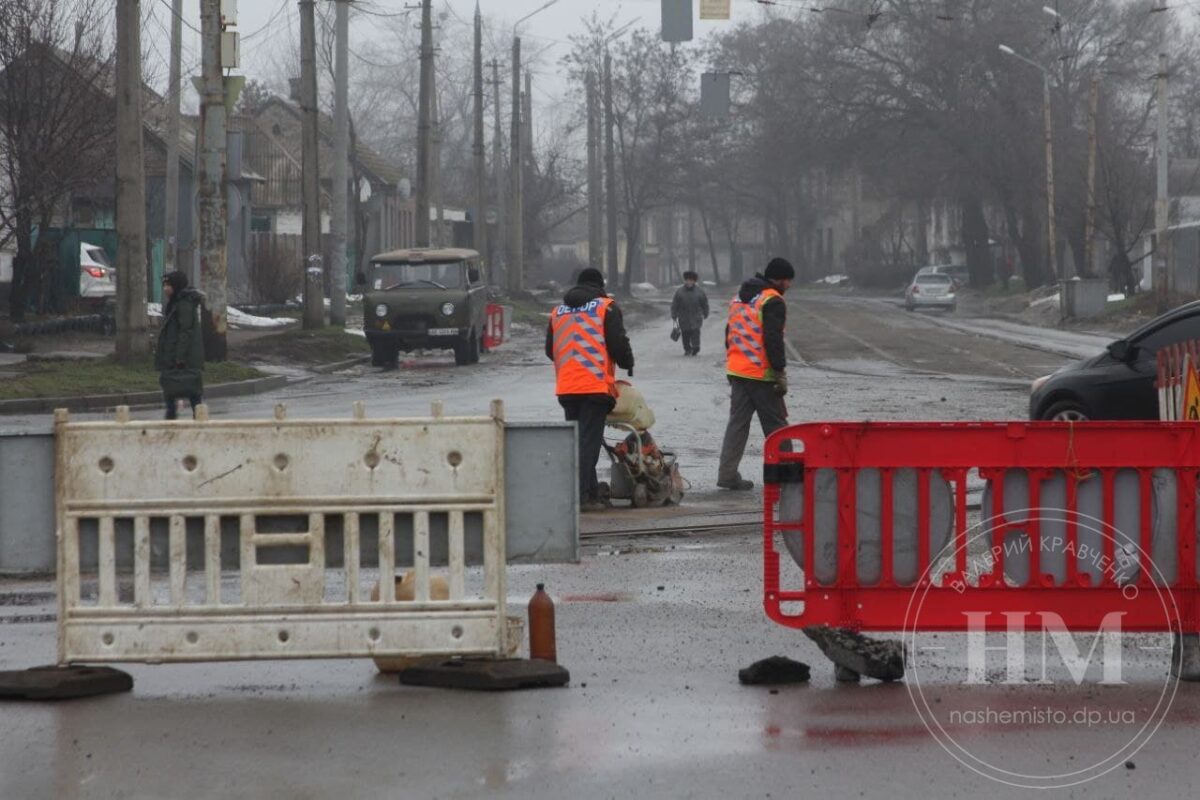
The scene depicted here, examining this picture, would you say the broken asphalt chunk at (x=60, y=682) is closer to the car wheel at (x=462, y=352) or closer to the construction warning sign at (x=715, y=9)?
the car wheel at (x=462, y=352)

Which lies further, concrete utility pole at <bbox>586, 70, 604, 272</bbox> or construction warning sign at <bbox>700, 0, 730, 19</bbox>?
concrete utility pole at <bbox>586, 70, 604, 272</bbox>

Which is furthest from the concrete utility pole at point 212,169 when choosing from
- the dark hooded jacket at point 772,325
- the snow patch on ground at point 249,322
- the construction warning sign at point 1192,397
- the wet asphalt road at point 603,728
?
the construction warning sign at point 1192,397

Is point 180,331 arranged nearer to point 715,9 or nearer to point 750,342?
point 750,342

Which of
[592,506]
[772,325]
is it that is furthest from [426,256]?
[592,506]

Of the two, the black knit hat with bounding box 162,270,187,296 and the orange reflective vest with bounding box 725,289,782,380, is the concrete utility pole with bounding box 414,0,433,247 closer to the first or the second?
the black knit hat with bounding box 162,270,187,296

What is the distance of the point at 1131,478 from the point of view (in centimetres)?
745

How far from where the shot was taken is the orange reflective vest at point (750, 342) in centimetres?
1403

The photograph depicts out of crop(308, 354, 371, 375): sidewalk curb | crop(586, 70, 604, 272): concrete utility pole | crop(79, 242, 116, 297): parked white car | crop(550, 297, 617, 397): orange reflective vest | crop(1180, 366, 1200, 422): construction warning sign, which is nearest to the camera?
crop(1180, 366, 1200, 422): construction warning sign

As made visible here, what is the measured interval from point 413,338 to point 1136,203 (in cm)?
3831

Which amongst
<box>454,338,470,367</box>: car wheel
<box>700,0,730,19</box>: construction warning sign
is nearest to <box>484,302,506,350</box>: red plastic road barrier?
<box>454,338,470,367</box>: car wheel

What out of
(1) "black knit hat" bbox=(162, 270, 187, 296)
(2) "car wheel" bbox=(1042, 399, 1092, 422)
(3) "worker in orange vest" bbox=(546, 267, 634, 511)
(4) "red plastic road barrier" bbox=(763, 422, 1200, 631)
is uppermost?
(1) "black knit hat" bbox=(162, 270, 187, 296)

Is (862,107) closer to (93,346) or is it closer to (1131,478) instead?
(93,346)

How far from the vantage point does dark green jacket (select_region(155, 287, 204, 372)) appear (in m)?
18.3

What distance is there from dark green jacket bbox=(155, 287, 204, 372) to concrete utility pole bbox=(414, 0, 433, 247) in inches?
1103
